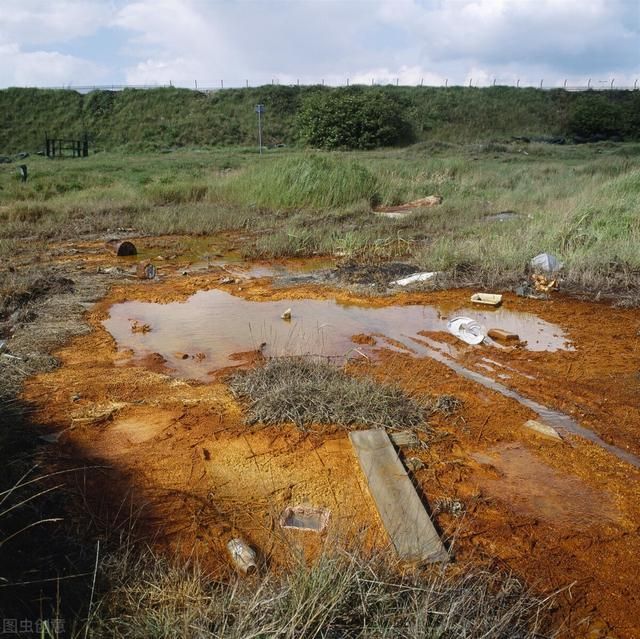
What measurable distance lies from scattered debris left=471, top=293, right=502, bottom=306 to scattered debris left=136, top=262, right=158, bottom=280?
468 cm

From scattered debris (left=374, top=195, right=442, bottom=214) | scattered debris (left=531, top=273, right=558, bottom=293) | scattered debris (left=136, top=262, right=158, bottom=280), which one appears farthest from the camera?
scattered debris (left=374, top=195, right=442, bottom=214)

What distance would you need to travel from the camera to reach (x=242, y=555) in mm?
2748

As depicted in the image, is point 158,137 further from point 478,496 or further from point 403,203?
point 478,496

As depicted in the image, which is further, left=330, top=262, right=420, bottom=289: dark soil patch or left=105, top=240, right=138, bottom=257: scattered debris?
left=105, top=240, right=138, bottom=257: scattered debris

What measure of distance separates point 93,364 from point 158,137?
33.8 metres

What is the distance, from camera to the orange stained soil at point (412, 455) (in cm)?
286

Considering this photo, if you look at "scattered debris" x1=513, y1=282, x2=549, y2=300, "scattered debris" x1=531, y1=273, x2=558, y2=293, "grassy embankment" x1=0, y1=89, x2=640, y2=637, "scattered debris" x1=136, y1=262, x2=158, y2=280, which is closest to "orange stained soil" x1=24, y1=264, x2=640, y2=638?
"grassy embankment" x1=0, y1=89, x2=640, y2=637

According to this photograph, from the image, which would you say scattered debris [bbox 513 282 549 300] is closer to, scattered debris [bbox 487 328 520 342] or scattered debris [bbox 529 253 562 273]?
scattered debris [bbox 529 253 562 273]

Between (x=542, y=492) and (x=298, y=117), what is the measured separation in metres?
34.2

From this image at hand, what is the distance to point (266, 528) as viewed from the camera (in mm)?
3004

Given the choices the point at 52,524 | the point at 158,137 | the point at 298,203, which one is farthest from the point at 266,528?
the point at 158,137

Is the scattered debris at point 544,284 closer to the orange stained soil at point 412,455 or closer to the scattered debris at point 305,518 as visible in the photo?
the orange stained soil at point 412,455

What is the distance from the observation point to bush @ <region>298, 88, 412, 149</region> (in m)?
31.7

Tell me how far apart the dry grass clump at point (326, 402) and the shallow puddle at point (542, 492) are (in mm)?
660
